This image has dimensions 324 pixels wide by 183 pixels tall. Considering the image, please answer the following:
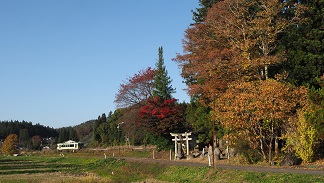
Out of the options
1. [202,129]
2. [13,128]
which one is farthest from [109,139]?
[13,128]

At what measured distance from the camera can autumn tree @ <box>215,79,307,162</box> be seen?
25.0 meters

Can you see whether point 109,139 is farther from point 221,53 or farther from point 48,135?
point 48,135

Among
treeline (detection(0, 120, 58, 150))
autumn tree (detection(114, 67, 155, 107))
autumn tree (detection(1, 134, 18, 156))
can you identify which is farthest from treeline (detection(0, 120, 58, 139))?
autumn tree (detection(114, 67, 155, 107))

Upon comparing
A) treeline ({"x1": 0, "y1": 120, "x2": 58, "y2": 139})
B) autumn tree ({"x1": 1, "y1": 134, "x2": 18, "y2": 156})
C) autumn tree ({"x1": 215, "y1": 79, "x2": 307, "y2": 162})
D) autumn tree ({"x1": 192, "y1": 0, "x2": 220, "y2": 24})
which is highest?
autumn tree ({"x1": 192, "y1": 0, "x2": 220, "y2": 24})

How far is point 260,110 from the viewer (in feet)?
82.7

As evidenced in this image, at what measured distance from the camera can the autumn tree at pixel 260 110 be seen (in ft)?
82.1

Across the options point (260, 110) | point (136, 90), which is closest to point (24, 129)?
point (136, 90)

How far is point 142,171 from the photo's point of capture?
3198cm

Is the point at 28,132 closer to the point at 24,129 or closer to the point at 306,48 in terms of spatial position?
the point at 24,129

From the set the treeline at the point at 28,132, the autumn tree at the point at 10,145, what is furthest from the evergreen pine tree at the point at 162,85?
the treeline at the point at 28,132

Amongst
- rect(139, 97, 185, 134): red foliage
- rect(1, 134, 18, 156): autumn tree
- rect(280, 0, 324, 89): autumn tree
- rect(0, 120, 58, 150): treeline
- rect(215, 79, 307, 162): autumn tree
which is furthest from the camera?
rect(0, 120, 58, 150): treeline

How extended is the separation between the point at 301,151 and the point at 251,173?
534 cm

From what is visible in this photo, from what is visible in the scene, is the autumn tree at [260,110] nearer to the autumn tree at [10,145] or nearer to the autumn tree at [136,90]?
the autumn tree at [136,90]

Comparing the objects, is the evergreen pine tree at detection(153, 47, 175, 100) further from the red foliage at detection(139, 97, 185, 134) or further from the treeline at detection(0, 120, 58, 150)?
the treeline at detection(0, 120, 58, 150)
